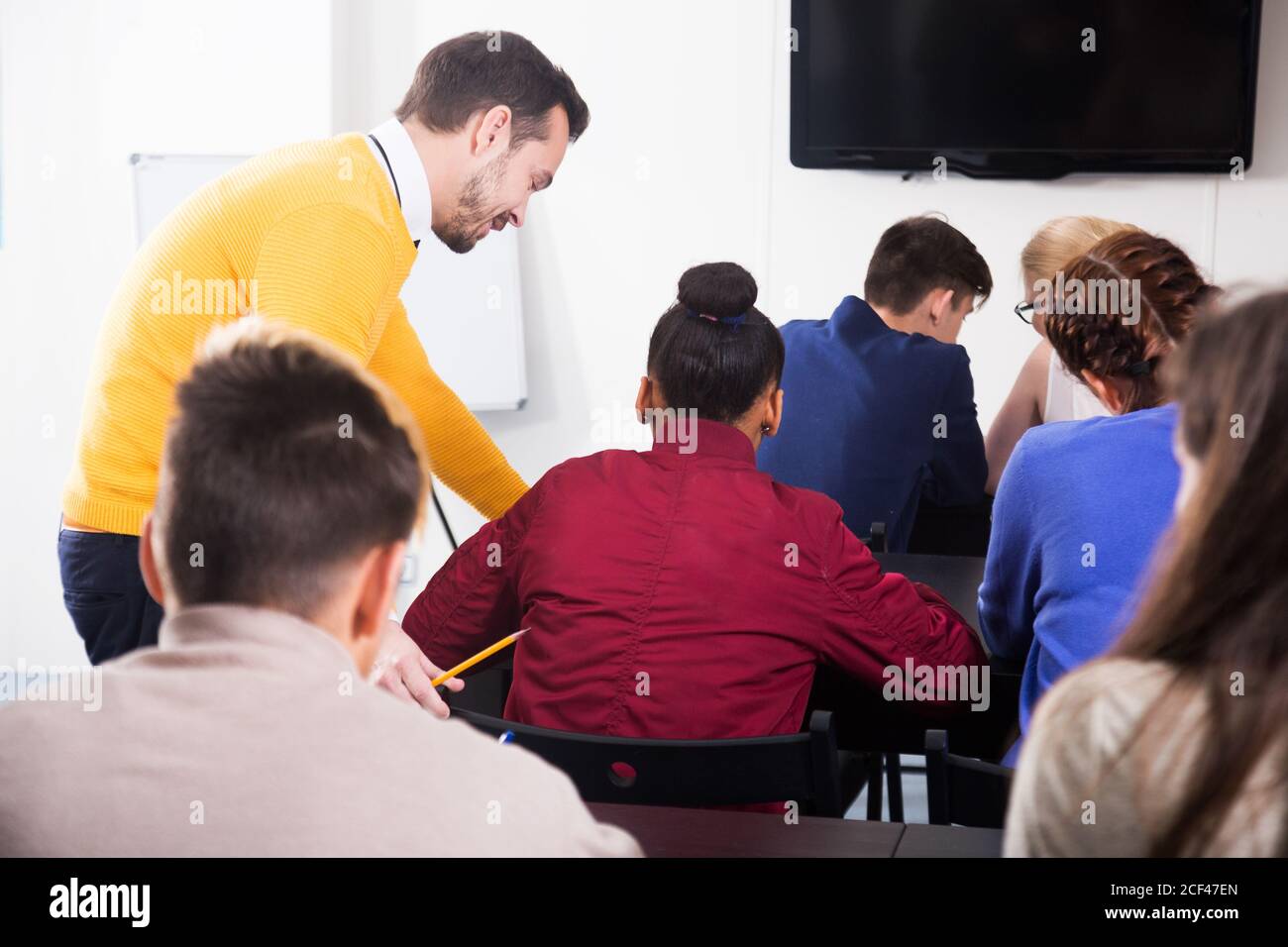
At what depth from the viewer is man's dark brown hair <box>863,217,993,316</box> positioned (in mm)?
3158

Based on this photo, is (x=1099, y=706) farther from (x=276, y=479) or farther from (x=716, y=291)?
(x=716, y=291)

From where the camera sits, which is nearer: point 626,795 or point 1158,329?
point 626,795

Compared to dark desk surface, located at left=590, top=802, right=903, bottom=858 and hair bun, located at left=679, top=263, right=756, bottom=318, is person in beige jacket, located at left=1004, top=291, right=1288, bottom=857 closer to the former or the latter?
dark desk surface, located at left=590, top=802, right=903, bottom=858

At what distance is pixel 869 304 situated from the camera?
323cm

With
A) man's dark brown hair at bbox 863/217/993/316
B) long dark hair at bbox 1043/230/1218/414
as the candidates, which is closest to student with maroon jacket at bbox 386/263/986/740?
long dark hair at bbox 1043/230/1218/414

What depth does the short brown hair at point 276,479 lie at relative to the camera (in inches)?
34.3

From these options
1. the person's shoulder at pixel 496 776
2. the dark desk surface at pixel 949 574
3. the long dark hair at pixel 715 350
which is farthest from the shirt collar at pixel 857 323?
the person's shoulder at pixel 496 776

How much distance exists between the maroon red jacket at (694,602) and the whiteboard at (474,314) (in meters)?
2.70

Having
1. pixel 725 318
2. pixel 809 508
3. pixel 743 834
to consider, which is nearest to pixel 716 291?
pixel 725 318

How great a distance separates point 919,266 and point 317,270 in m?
1.83

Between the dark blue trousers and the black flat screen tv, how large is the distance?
2.92 metres
